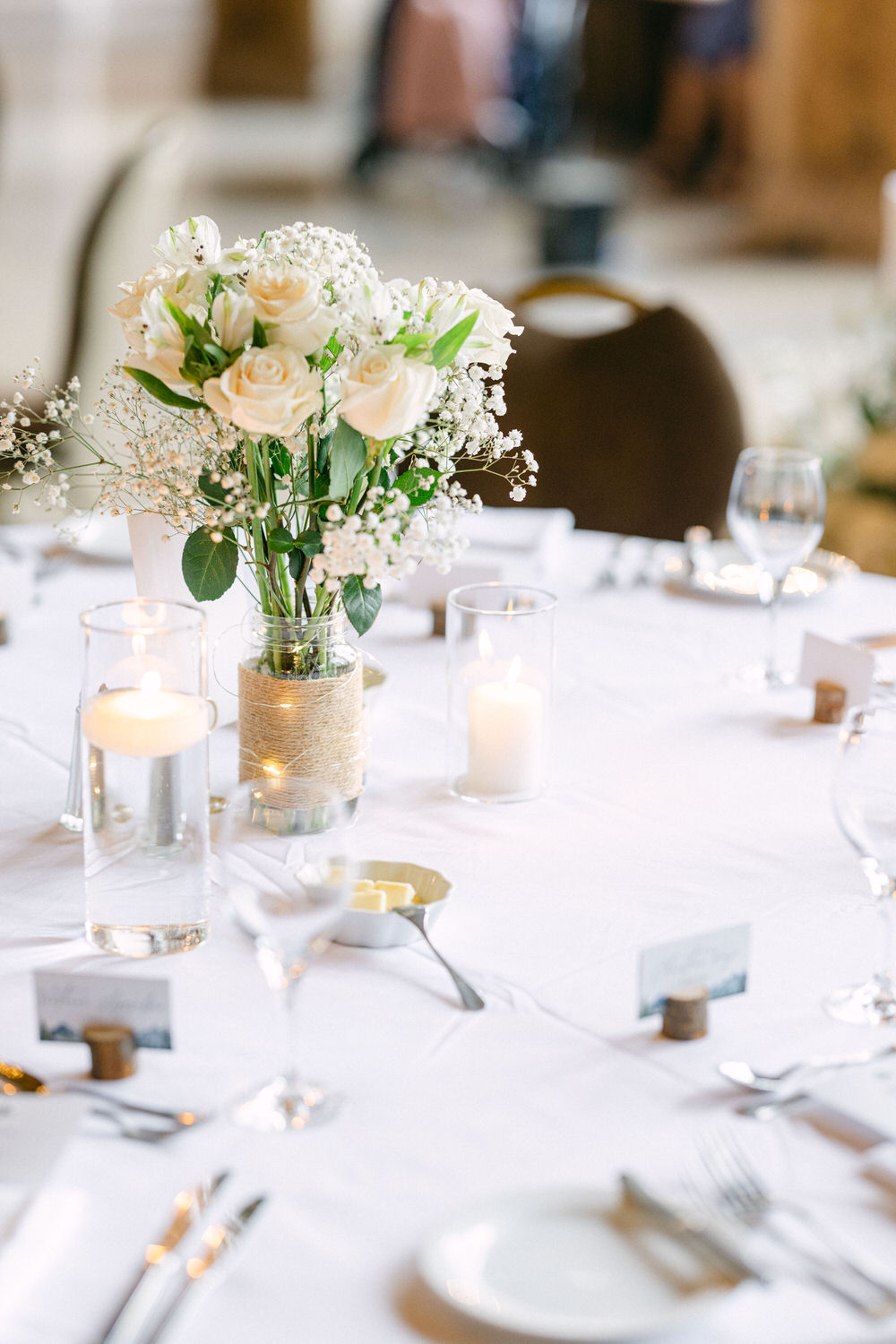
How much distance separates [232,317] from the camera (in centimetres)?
107

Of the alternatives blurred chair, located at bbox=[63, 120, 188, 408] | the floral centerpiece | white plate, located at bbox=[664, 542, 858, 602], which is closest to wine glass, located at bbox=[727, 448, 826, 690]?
white plate, located at bbox=[664, 542, 858, 602]

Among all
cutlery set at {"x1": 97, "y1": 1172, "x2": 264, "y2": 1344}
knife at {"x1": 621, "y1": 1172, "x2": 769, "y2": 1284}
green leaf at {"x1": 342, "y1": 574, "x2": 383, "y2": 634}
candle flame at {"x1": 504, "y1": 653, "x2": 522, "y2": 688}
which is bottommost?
cutlery set at {"x1": 97, "y1": 1172, "x2": 264, "y2": 1344}

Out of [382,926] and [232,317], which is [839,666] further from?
[232,317]

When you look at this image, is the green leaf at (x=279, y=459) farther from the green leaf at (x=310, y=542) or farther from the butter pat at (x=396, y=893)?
the butter pat at (x=396, y=893)

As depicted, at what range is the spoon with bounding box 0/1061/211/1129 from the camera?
880mm

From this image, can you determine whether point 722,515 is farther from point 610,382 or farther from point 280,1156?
point 280,1156

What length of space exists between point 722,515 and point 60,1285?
208 cm

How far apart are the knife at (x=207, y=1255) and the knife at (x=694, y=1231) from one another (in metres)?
0.20

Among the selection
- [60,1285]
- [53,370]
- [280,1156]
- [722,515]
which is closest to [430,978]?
[280,1156]

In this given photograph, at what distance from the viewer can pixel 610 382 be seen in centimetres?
269

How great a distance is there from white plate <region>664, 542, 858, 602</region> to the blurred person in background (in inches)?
351

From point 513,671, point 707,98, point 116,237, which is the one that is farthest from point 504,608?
point 707,98

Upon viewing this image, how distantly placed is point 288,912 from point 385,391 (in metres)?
0.39

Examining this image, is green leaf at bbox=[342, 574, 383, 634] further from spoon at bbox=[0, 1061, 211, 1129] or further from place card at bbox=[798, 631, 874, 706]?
place card at bbox=[798, 631, 874, 706]
